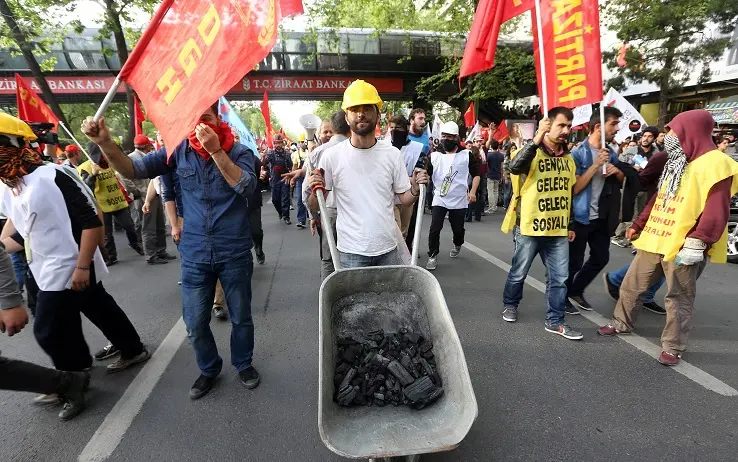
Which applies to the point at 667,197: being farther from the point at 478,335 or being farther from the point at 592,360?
the point at 478,335

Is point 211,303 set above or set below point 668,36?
below

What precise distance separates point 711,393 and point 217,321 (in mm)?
4175

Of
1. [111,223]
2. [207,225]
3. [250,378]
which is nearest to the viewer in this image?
[207,225]

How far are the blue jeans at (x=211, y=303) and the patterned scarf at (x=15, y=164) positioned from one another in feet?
3.45

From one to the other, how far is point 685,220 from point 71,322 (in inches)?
176

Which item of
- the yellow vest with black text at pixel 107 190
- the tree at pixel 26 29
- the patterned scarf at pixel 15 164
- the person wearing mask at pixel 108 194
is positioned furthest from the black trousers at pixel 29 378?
the tree at pixel 26 29

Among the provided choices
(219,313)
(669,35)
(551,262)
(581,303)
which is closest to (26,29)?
(219,313)

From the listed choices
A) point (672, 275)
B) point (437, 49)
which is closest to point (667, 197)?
point (672, 275)

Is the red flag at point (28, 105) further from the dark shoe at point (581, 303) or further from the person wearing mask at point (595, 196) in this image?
the dark shoe at point (581, 303)

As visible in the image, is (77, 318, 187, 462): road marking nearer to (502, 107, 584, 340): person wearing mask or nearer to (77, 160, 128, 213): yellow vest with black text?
(502, 107, 584, 340): person wearing mask

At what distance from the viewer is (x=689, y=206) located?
2.83 meters

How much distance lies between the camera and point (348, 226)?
2682 millimetres

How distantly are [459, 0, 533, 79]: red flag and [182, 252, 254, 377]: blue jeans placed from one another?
2.61 metres

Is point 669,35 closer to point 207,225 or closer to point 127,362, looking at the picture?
point 207,225
